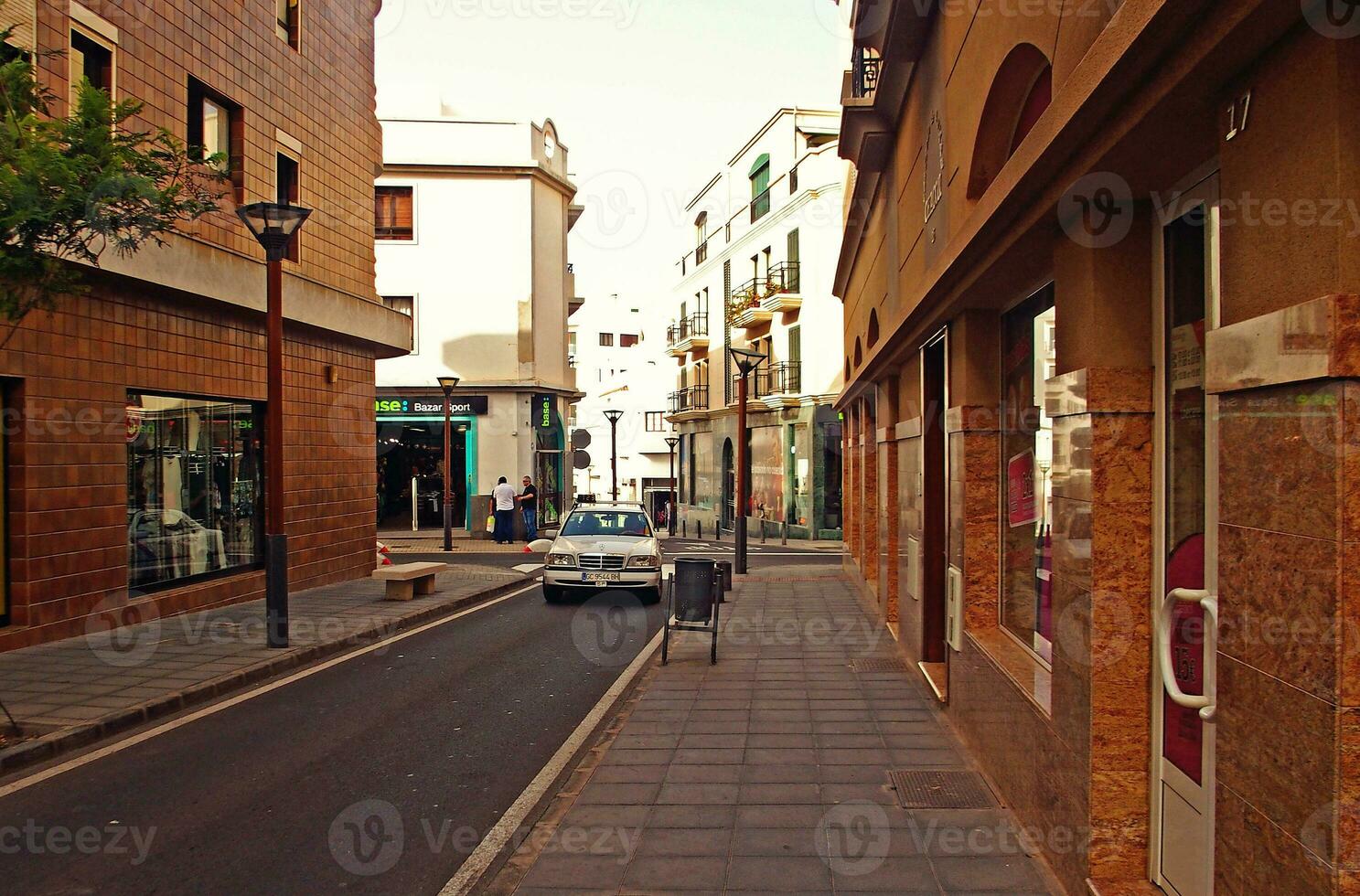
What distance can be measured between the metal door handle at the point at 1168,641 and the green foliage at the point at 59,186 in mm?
6745

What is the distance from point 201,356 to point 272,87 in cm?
446

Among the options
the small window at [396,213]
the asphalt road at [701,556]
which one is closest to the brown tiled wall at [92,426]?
the asphalt road at [701,556]

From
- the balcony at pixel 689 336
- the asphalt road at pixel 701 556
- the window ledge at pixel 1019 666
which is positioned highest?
the balcony at pixel 689 336

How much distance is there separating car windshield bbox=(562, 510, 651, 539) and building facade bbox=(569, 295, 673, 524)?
140ft

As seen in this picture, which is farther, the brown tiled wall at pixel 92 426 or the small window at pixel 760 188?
the small window at pixel 760 188

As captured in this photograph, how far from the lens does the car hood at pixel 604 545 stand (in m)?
15.3

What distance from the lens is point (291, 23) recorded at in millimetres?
15922

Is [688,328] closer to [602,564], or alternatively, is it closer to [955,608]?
[602,564]

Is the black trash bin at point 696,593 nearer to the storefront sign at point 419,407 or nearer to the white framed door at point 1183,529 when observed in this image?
the white framed door at point 1183,529

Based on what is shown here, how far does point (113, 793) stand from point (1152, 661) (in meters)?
5.75

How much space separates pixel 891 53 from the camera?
9.77 metres

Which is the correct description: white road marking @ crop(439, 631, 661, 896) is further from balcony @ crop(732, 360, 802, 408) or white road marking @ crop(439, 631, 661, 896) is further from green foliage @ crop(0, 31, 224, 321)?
balcony @ crop(732, 360, 802, 408)

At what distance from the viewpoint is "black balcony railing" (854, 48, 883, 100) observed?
1321 centimetres

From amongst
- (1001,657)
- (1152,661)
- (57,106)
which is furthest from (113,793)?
(57,106)
